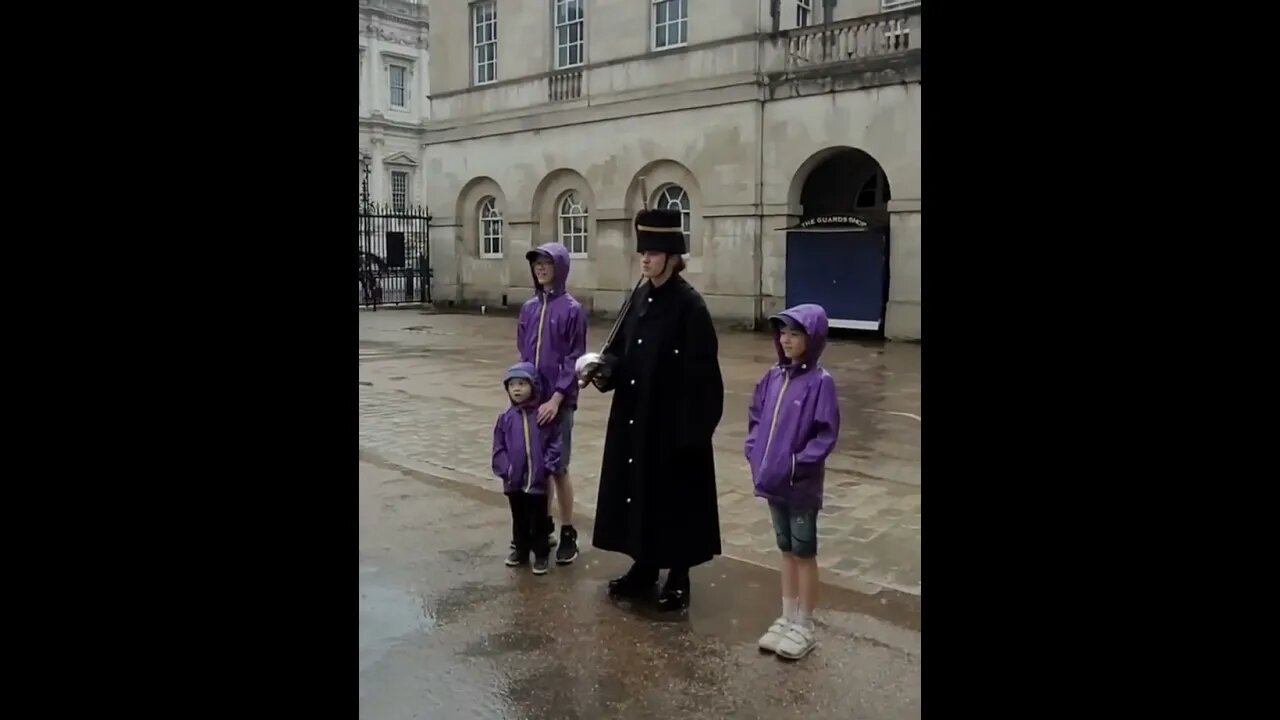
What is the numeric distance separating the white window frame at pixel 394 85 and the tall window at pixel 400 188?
11.4 ft

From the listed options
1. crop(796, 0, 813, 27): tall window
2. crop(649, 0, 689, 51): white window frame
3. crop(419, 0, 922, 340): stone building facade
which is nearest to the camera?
crop(419, 0, 922, 340): stone building facade

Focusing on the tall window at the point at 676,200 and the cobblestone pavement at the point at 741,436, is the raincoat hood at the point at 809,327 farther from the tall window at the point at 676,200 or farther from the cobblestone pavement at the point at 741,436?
the tall window at the point at 676,200

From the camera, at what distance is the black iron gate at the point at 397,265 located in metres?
29.0

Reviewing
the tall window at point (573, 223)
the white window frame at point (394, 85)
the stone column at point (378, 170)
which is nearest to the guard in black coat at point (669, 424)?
the tall window at point (573, 223)

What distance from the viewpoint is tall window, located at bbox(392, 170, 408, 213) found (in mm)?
53750

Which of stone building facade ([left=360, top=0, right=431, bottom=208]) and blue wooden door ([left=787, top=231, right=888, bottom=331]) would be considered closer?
blue wooden door ([left=787, top=231, right=888, bottom=331])

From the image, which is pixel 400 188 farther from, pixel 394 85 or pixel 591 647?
pixel 591 647

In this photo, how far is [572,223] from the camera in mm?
25594

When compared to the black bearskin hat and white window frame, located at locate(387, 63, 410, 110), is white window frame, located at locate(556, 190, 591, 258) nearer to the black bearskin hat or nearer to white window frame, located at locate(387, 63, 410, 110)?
the black bearskin hat

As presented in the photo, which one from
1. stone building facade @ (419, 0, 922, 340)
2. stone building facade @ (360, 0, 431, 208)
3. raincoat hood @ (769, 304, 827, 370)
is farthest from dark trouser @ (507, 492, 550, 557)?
stone building facade @ (360, 0, 431, 208)

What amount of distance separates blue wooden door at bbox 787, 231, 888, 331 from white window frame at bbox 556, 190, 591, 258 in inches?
246
